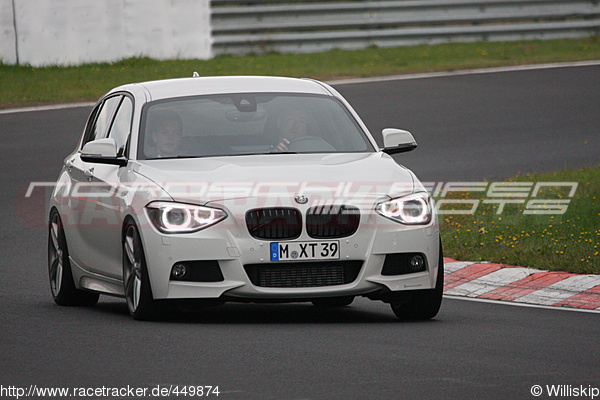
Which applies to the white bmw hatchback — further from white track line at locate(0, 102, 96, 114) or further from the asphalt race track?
white track line at locate(0, 102, 96, 114)

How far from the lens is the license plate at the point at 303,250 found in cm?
850

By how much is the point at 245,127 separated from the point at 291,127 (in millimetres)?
327

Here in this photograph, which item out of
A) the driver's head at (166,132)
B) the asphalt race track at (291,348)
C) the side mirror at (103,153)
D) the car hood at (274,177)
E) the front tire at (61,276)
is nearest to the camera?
the asphalt race track at (291,348)

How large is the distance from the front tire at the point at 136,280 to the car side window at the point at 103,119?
1.68m

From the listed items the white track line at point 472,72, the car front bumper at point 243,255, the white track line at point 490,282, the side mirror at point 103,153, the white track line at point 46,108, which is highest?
the side mirror at point 103,153

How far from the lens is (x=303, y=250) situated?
27.9 feet

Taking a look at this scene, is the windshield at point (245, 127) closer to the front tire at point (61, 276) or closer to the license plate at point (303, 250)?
the license plate at point (303, 250)

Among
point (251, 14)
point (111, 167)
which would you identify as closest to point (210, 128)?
point (111, 167)

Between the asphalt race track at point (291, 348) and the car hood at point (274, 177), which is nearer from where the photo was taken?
the asphalt race track at point (291, 348)

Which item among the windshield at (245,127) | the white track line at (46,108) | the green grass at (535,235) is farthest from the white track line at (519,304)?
the white track line at (46,108)

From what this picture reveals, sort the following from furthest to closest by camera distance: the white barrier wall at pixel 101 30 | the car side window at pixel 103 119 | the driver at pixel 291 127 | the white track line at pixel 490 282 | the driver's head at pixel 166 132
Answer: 1. the white barrier wall at pixel 101 30
2. the white track line at pixel 490 282
3. the car side window at pixel 103 119
4. the driver at pixel 291 127
5. the driver's head at pixel 166 132

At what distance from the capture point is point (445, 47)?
32.1 meters

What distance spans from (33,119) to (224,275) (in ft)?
48.6

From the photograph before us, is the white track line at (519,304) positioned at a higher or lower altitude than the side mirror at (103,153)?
lower
